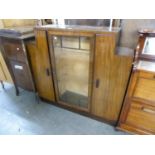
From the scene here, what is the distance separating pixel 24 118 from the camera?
1912 millimetres

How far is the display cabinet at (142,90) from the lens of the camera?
3.84ft

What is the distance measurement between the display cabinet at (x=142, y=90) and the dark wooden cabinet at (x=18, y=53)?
1.39 m

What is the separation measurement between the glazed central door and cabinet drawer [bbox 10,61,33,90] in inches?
20.2

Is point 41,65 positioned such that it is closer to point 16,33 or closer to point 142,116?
point 16,33

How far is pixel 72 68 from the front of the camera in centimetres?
175

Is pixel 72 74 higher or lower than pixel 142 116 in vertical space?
higher

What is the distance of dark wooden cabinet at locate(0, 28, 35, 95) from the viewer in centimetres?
168

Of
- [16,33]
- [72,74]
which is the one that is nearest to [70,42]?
[72,74]

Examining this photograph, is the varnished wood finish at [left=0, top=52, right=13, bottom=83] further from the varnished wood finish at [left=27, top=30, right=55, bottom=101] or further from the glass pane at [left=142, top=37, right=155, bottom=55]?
the glass pane at [left=142, top=37, right=155, bottom=55]

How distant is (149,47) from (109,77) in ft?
1.59
